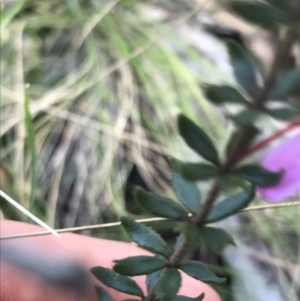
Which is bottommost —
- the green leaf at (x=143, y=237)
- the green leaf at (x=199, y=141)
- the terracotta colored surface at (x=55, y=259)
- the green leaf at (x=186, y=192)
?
the terracotta colored surface at (x=55, y=259)

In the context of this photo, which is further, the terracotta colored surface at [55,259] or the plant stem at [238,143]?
the terracotta colored surface at [55,259]

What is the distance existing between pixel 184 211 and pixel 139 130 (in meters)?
0.47

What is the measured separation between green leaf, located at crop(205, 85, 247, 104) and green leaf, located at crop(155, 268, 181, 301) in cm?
11

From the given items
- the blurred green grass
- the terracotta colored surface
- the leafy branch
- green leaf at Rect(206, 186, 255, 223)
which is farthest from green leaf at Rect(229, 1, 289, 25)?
the blurred green grass

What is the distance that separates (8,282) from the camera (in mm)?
395

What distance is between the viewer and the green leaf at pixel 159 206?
27 cm

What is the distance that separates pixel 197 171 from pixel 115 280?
10cm

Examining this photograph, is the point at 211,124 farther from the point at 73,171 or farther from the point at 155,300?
the point at 155,300

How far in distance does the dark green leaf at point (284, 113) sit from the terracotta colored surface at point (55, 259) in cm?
26

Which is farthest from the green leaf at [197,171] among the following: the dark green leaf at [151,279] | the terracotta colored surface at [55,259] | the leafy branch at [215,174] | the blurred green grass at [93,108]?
the blurred green grass at [93,108]

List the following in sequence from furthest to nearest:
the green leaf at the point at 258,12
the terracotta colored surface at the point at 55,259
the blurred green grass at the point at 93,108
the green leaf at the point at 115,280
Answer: the blurred green grass at the point at 93,108 → the terracotta colored surface at the point at 55,259 → the green leaf at the point at 115,280 → the green leaf at the point at 258,12

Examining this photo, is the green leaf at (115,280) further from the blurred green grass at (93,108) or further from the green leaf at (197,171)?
the blurred green grass at (93,108)

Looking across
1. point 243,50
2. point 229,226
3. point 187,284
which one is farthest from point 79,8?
point 243,50

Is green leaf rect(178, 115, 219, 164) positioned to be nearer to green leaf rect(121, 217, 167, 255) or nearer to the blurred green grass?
green leaf rect(121, 217, 167, 255)
